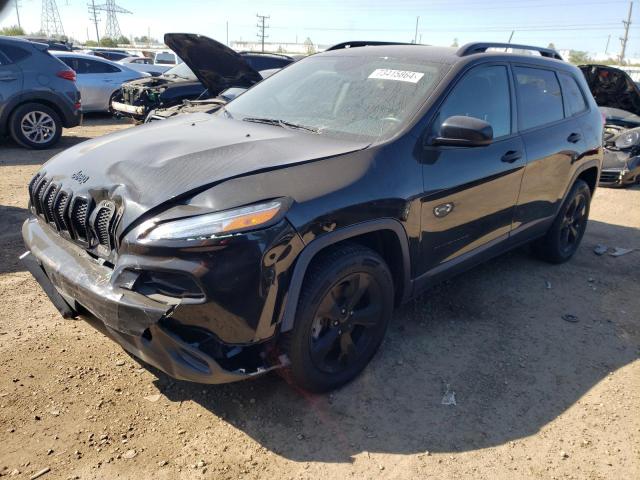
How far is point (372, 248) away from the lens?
2.88m

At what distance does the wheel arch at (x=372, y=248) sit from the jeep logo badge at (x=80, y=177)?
116cm

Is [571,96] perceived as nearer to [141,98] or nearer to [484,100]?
[484,100]

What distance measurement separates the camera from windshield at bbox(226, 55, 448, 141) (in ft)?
9.98

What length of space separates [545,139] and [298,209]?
2.58 m

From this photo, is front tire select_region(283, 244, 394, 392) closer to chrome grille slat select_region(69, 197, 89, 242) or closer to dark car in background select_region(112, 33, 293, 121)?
chrome grille slat select_region(69, 197, 89, 242)

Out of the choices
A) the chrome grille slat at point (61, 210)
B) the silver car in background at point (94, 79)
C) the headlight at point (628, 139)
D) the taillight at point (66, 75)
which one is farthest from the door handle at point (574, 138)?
the silver car in background at point (94, 79)

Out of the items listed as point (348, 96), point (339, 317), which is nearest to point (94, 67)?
point (348, 96)

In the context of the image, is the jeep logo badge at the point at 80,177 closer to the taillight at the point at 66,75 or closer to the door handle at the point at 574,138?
the door handle at the point at 574,138

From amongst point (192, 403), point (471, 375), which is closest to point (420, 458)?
point (471, 375)

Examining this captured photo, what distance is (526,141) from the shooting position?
380 centimetres

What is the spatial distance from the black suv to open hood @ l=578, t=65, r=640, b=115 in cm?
→ 488

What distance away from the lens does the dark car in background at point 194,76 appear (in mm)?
7078

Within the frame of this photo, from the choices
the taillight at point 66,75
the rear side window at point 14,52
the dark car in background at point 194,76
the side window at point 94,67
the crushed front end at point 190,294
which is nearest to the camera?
the crushed front end at point 190,294

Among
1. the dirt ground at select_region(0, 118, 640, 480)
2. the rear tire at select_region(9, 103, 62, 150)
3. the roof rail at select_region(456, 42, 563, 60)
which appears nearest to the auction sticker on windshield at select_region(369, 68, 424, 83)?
the roof rail at select_region(456, 42, 563, 60)
